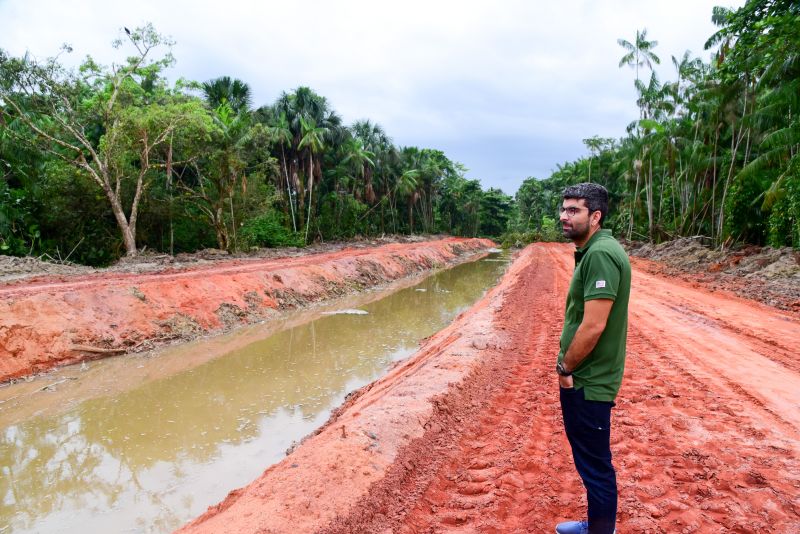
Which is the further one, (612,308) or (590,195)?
(590,195)

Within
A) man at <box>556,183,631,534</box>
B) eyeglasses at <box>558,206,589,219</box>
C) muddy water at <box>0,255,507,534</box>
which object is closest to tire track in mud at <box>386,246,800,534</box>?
man at <box>556,183,631,534</box>

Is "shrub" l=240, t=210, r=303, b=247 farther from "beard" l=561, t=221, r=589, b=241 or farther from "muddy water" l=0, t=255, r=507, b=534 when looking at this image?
"beard" l=561, t=221, r=589, b=241

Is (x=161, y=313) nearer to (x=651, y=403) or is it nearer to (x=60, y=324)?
(x=60, y=324)

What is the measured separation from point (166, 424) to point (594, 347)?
6.07m

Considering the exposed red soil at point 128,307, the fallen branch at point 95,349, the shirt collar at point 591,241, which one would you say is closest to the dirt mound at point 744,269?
the shirt collar at point 591,241

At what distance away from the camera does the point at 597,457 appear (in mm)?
2219

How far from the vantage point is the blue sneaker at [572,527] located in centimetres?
249

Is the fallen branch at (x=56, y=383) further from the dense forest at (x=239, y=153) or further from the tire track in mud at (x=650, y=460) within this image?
the dense forest at (x=239, y=153)

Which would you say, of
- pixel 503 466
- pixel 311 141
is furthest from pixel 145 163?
pixel 503 466

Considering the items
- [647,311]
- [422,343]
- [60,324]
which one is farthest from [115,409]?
[647,311]

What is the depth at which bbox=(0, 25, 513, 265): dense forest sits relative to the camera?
1702 centimetres

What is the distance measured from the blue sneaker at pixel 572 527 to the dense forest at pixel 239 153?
1436cm

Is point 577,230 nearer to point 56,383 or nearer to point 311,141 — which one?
point 56,383

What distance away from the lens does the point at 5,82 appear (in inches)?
595
